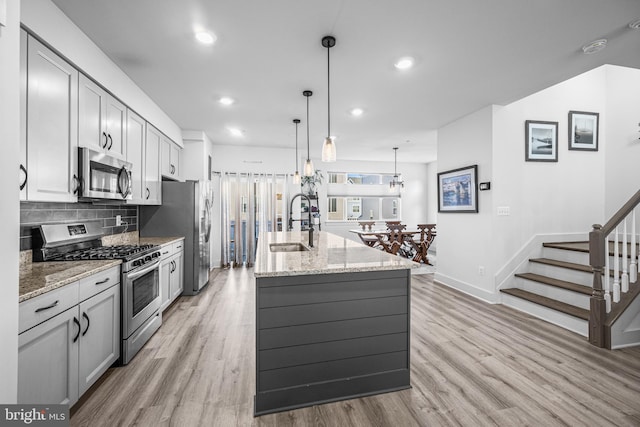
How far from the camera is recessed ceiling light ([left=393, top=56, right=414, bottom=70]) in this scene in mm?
2631

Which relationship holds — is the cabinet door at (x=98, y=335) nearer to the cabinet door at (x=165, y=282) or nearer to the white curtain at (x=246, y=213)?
the cabinet door at (x=165, y=282)

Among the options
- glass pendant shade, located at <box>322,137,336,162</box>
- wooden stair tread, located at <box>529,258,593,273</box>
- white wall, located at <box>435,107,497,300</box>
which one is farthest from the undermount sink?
wooden stair tread, located at <box>529,258,593,273</box>

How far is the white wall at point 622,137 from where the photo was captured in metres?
3.92

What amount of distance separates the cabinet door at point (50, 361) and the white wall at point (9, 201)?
0.43 meters

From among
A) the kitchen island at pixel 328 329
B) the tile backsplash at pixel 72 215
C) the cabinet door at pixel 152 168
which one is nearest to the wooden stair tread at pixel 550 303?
the kitchen island at pixel 328 329

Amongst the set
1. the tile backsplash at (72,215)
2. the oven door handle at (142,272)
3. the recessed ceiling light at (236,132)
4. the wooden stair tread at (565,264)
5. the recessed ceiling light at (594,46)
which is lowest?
the wooden stair tread at (565,264)

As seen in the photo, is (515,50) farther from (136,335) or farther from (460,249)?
(136,335)

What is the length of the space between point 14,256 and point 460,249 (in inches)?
184

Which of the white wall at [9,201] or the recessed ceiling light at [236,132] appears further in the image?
the recessed ceiling light at [236,132]

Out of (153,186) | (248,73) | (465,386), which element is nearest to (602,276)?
(465,386)

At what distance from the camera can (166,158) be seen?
4.16 meters

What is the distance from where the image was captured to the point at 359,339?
1930 millimetres

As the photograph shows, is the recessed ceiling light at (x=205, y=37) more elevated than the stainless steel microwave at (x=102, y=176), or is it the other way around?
the recessed ceiling light at (x=205, y=37)

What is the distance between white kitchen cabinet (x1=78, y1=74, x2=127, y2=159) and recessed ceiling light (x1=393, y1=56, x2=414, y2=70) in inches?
105
